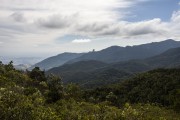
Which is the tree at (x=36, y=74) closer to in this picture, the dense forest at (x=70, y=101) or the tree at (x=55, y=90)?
the dense forest at (x=70, y=101)

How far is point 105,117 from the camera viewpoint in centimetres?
5516

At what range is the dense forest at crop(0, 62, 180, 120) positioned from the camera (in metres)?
44.0

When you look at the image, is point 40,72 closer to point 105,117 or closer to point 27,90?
point 27,90

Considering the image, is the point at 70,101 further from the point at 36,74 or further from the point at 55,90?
the point at 36,74

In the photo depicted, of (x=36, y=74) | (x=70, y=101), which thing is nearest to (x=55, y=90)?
(x=70, y=101)

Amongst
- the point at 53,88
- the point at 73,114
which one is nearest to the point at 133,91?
the point at 53,88

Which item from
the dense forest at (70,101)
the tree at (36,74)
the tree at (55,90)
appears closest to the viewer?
the dense forest at (70,101)

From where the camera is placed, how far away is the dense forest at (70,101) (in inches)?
1734

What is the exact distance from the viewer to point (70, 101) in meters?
112

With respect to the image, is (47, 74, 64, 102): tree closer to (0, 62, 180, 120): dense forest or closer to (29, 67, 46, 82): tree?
(0, 62, 180, 120): dense forest

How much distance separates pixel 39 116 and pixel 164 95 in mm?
139907

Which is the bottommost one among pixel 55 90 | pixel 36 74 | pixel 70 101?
pixel 70 101

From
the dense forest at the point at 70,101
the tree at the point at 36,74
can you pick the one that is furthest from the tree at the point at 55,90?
the tree at the point at 36,74

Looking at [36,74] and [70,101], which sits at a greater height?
[36,74]
